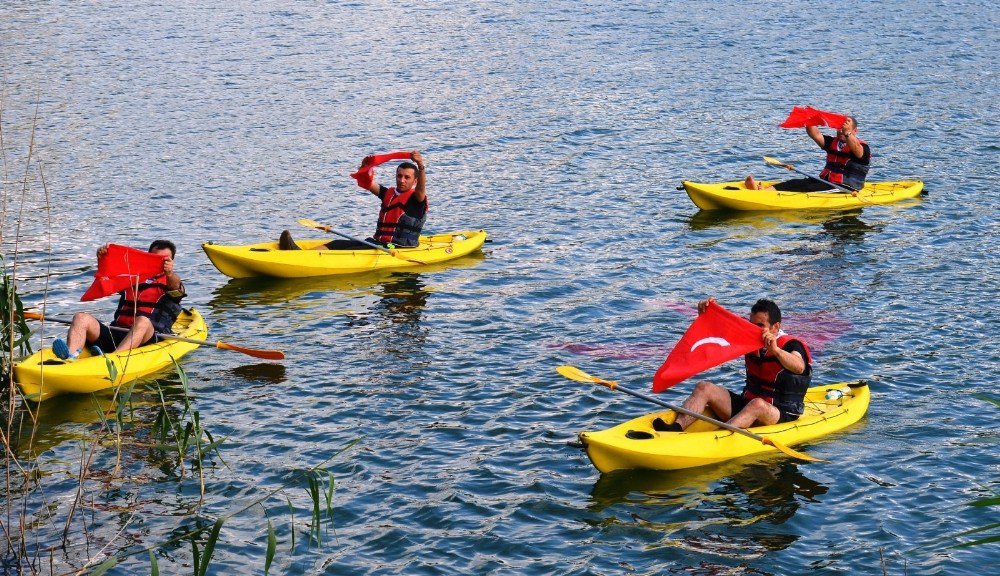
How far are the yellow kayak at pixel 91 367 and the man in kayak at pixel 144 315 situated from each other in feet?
0.49

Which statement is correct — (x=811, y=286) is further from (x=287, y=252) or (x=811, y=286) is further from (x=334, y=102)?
(x=334, y=102)

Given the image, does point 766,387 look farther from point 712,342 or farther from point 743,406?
point 712,342

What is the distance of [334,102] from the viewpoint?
25.3 metres

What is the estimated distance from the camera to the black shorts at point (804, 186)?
18016 millimetres

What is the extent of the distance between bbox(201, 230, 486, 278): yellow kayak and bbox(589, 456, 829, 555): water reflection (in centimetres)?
655

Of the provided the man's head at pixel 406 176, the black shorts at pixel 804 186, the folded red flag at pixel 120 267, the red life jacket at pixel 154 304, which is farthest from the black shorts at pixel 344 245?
the black shorts at pixel 804 186

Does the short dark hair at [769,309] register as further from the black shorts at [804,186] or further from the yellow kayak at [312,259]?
the black shorts at [804,186]

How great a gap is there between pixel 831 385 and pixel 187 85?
19268 millimetres

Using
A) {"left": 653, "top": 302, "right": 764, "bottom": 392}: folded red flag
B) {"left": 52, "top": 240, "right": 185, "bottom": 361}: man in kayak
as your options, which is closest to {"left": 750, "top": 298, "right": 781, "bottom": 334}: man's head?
{"left": 653, "top": 302, "right": 764, "bottom": 392}: folded red flag

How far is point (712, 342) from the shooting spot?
9.69 metres

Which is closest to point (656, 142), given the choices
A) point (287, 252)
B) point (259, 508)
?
point (287, 252)

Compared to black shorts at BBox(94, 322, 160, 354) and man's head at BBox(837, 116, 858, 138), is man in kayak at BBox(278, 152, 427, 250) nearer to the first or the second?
black shorts at BBox(94, 322, 160, 354)

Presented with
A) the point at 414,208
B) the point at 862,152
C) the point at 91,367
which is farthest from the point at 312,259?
the point at 862,152

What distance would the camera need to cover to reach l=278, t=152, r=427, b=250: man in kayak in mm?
15375
